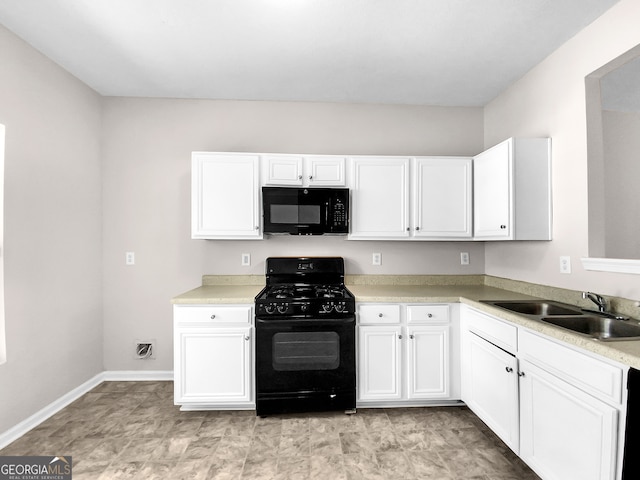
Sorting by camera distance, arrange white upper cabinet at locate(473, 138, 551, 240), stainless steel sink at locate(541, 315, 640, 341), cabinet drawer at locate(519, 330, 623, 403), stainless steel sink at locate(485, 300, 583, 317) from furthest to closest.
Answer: white upper cabinet at locate(473, 138, 551, 240)
stainless steel sink at locate(485, 300, 583, 317)
stainless steel sink at locate(541, 315, 640, 341)
cabinet drawer at locate(519, 330, 623, 403)

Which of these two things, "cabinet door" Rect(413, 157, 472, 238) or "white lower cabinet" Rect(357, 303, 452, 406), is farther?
"cabinet door" Rect(413, 157, 472, 238)

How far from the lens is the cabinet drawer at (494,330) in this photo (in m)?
1.84

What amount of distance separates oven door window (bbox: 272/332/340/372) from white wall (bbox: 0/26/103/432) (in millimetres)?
1686

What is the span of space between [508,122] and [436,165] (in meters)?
0.74

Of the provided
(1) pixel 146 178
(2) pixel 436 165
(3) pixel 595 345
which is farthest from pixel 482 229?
(1) pixel 146 178

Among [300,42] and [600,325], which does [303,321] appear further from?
[300,42]

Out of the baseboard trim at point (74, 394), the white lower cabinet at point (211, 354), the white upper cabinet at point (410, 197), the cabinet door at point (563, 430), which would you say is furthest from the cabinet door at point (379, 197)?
the baseboard trim at point (74, 394)

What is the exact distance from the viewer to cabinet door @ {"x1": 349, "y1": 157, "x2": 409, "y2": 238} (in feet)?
9.00

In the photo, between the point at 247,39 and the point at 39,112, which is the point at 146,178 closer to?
the point at 39,112

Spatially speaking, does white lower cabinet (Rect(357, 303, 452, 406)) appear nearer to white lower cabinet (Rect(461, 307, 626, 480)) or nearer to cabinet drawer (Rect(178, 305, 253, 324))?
white lower cabinet (Rect(461, 307, 626, 480))

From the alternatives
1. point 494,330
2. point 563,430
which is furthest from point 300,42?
point 563,430

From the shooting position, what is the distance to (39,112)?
7.61 ft

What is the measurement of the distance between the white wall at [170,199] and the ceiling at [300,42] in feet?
0.64

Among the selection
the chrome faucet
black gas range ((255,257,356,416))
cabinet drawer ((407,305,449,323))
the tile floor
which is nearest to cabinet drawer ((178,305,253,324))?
black gas range ((255,257,356,416))
